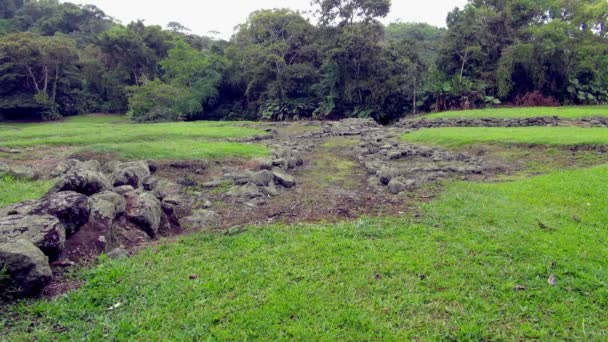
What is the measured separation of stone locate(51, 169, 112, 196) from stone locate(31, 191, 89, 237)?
1.04 meters

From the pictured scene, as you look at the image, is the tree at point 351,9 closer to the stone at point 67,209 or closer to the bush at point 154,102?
the bush at point 154,102

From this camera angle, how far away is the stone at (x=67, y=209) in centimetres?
704

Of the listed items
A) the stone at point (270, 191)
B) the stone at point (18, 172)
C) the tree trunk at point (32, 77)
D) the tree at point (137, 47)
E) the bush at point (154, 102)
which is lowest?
the stone at point (270, 191)

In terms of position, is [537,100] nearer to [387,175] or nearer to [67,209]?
[387,175]

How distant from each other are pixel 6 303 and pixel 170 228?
11.8 ft

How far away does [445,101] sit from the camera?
3819cm

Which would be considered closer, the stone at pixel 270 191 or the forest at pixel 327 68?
the stone at pixel 270 191

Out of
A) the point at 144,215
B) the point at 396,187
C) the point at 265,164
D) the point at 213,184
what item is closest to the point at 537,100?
the point at 396,187

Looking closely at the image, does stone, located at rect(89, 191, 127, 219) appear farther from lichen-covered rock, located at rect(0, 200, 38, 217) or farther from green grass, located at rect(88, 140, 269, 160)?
green grass, located at rect(88, 140, 269, 160)

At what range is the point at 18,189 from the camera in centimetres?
1046

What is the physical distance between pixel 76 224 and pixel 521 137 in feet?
61.1

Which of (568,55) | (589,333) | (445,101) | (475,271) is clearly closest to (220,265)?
(475,271)

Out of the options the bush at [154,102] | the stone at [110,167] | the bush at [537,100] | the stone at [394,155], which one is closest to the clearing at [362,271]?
the stone at [110,167]

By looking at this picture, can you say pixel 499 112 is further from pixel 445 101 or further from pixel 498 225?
pixel 498 225
